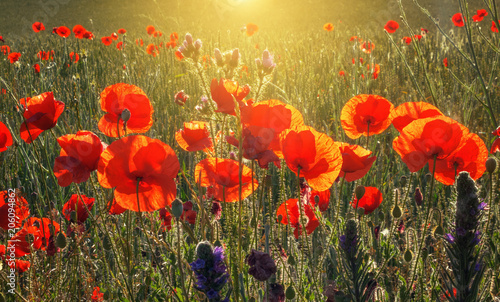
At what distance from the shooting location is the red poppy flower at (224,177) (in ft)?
4.00

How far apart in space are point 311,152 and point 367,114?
515 mm

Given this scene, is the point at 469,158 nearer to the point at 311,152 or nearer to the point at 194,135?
the point at 311,152

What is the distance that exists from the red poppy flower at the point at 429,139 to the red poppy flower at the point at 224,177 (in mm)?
463

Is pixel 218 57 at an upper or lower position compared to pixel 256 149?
upper

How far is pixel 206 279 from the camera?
76 centimetres

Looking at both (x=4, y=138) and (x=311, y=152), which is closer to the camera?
(x=311, y=152)

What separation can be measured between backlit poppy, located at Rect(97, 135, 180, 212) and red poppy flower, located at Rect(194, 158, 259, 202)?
0.40ft

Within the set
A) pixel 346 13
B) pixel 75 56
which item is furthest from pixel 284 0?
pixel 75 56

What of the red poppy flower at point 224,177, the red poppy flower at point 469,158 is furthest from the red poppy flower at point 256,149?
the red poppy flower at point 469,158

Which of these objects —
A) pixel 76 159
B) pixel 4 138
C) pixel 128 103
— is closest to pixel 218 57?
pixel 128 103

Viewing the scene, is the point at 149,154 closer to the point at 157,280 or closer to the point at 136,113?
the point at 136,113

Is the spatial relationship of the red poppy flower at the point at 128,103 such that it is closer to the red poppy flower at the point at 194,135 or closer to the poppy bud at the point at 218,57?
the red poppy flower at the point at 194,135

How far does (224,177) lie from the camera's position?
4.00ft

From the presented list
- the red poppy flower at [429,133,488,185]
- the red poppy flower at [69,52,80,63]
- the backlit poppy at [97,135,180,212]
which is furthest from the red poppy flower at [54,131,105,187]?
the red poppy flower at [69,52,80,63]
